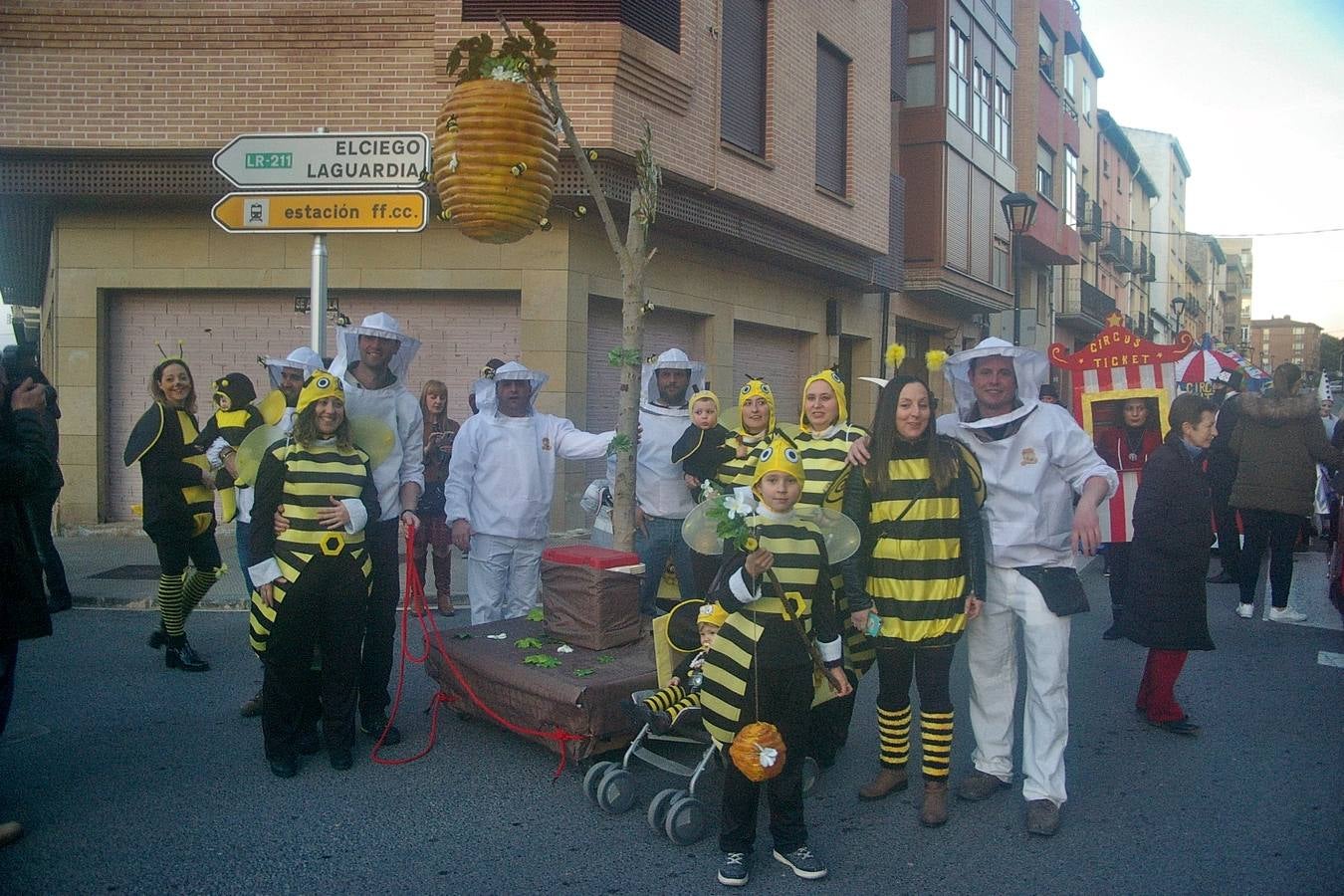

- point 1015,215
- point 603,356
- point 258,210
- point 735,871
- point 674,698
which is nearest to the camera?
point 735,871

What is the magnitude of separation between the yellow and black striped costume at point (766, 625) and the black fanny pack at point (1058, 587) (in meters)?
0.97

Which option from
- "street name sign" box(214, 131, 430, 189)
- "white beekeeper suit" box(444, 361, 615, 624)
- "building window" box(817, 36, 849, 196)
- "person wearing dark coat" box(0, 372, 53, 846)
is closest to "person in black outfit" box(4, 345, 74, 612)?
"person wearing dark coat" box(0, 372, 53, 846)

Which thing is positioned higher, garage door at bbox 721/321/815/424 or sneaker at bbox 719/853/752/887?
garage door at bbox 721/321/815/424

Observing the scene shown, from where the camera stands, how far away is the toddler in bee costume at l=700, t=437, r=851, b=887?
3.75 m

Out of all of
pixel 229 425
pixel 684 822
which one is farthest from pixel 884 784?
pixel 229 425

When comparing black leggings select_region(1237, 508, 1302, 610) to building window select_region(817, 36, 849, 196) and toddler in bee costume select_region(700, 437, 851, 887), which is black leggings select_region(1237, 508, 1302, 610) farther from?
building window select_region(817, 36, 849, 196)

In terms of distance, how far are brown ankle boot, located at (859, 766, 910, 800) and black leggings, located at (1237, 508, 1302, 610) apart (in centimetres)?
504

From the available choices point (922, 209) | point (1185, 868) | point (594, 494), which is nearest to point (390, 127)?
A: point (594, 494)

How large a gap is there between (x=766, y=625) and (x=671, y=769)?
941 mm

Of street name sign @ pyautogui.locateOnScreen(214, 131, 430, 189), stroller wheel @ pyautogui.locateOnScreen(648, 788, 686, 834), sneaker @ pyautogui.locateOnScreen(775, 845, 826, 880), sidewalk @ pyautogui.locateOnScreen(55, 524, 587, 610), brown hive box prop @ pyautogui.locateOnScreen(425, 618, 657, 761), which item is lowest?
sneaker @ pyautogui.locateOnScreen(775, 845, 826, 880)

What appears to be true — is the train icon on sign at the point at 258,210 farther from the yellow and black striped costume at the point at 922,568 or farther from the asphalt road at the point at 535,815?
the yellow and black striped costume at the point at 922,568

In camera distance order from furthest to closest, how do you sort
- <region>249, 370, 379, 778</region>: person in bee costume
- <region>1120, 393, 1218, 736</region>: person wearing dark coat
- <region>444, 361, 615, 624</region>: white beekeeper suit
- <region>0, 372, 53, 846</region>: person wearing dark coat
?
<region>444, 361, 615, 624</region>: white beekeeper suit < <region>1120, 393, 1218, 736</region>: person wearing dark coat < <region>249, 370, 379, 778</region>: person in bee costume < <region>0, 372, 53, 846</region>: person wearing dark coat

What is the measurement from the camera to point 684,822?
158 inches

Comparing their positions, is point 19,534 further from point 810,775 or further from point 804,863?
point 810,775
